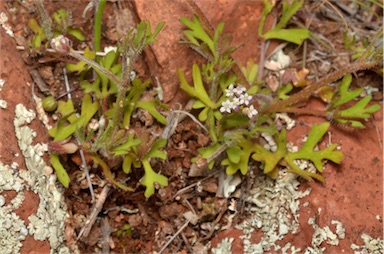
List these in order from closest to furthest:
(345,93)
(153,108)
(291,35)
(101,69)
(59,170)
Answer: (101,69), (59,170), (153,108), (345,93), (291,35)

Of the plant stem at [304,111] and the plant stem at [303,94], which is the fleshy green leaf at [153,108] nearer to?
the plant stem at [303,94]

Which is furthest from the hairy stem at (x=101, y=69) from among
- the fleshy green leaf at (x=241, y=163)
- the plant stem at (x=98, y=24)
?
the fleshy green leaf at (x=241, y=163)

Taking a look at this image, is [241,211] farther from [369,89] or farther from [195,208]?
[369,89]

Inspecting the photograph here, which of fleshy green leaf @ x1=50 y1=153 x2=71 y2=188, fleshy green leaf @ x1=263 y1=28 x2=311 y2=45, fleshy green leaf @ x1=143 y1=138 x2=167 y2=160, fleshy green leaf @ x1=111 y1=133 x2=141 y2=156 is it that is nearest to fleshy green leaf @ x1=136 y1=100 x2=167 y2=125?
fleshy green leaf @ x1=143 y1=138 x2=167 y2=160

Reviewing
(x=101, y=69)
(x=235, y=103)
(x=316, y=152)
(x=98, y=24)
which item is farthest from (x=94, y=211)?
(x=316, y=152)

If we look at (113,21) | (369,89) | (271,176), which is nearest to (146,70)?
(113,21)

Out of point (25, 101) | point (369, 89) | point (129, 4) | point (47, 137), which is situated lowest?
point (369, 89)

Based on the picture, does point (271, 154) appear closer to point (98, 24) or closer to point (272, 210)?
point (272, 210)

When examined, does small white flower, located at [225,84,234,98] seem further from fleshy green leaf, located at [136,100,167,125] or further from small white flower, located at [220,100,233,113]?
fleshy green leaf, located at [136,100,167,125]

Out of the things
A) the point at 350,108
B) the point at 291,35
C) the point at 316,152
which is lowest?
the point at 316,152
